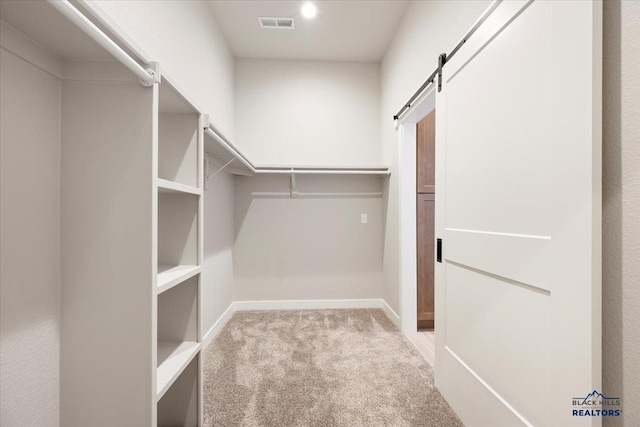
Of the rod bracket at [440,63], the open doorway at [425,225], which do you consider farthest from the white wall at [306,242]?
the rod bracket at [440,63]

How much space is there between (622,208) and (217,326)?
2.77 metres

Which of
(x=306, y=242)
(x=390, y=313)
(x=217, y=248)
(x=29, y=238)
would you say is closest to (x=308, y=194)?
(x=306, y=242)

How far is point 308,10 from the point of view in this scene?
2.46 meters

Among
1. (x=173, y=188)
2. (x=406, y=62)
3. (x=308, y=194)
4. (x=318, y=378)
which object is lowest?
(x=318, y=378)

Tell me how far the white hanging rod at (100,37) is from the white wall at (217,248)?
1.46m

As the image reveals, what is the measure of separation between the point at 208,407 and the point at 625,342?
1778 mm

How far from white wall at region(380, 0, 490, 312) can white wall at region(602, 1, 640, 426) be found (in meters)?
0.78

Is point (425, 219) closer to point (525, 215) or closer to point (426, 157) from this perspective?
point (426, 157)

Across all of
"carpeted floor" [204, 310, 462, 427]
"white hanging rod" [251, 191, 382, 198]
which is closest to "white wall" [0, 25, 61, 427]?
"carpeted floor" [204, 310, 462, 427]

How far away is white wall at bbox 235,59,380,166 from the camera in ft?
10.8

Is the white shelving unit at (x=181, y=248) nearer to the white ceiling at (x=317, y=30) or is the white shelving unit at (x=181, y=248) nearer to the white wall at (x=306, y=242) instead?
the white ceiling at (x=317, y=30)

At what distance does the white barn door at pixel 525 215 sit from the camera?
81cm

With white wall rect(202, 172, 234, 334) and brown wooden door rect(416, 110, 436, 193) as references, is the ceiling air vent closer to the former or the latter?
white wall rect(202, 172, 234, 334)

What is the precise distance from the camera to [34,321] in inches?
32.7
